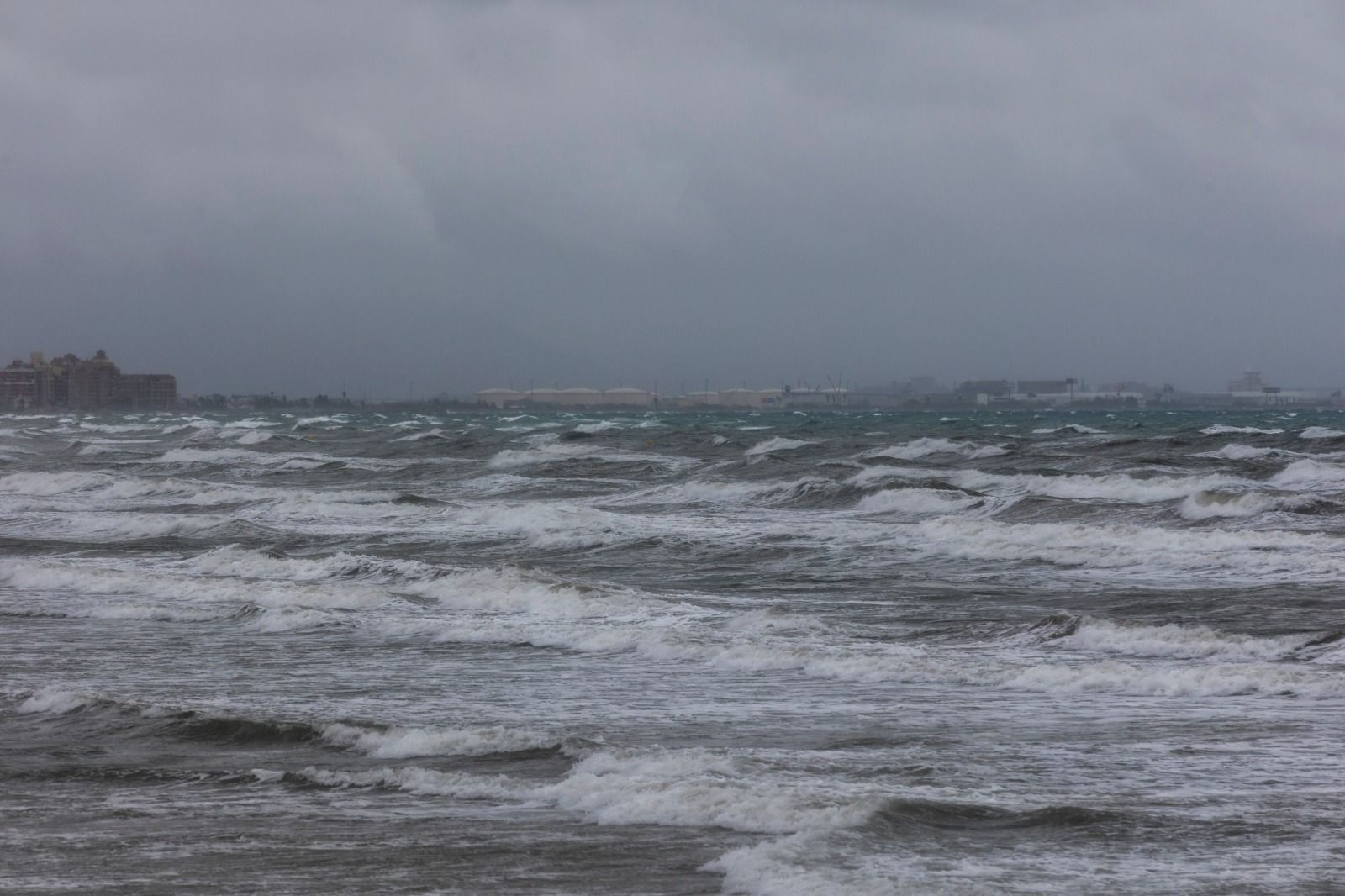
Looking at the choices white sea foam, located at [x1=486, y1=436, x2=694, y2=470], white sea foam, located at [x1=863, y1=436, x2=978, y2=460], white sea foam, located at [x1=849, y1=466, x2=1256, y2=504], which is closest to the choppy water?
white sea foam, located at [x1=849, y1=466, x2=1256, y2=504]

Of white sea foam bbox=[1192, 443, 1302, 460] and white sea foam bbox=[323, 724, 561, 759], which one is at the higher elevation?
white sea foam bbox=[1192, 443, 1302, 460]

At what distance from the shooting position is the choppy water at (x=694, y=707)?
767 cm

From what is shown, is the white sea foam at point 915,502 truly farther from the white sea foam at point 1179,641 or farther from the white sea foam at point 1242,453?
the white sea foam at point 1179,641

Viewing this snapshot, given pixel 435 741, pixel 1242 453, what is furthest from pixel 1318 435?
pixel 435 741

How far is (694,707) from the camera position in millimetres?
11961

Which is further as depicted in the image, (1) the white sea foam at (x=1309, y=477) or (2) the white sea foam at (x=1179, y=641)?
(1) the white sea foam at (x=1309, y=477)

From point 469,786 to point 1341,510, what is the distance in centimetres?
2305

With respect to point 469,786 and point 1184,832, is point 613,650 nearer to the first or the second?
point 469,786

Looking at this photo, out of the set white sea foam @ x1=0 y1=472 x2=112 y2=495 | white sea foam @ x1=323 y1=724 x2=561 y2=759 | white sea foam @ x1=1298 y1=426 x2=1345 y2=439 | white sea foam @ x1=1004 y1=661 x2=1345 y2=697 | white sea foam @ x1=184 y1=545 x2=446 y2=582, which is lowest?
white sea foam @ x1=0 y1=472 x2=112 y2=495

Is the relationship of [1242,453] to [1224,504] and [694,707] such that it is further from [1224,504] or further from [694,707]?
[694,707]

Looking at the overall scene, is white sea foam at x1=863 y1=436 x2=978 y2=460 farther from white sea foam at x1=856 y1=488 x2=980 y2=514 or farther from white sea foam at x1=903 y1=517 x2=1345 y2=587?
white sea foam at x1=903 y1=517 x2=1345 y2=587

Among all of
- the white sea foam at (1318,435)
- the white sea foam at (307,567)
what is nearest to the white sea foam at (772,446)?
the white sea foam at (1318,435)

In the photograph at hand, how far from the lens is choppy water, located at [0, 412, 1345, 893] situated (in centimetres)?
767

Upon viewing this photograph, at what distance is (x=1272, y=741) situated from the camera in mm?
10156
